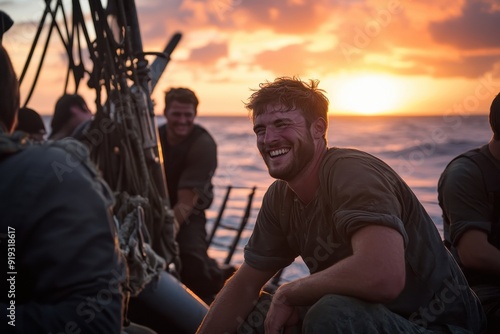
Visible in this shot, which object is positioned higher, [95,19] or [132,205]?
[95,19]

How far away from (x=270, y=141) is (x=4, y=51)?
4.79 ft

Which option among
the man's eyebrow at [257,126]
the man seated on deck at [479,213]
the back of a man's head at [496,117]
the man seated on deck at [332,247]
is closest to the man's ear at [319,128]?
the man seated on deck at [332,247]

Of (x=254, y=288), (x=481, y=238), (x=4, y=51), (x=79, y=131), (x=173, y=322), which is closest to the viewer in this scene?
(x=4, y=51)

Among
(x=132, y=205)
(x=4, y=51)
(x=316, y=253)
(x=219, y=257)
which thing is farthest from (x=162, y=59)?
(x=219, y=257)

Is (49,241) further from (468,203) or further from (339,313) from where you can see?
(468,203)

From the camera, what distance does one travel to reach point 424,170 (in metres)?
24.0

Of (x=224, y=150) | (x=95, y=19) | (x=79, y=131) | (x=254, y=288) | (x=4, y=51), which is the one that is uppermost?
(x=95, y=19)

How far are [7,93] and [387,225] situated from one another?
1.39m

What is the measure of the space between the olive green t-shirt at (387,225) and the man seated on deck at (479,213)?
1.71ft

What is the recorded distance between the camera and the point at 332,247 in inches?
98.2

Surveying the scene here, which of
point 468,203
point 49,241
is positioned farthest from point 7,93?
point 468,203

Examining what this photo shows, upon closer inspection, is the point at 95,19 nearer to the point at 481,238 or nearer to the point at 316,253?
the point at 316,253

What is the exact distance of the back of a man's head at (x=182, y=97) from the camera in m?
5.81

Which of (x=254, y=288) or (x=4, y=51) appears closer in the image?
(x=4, y=51)
